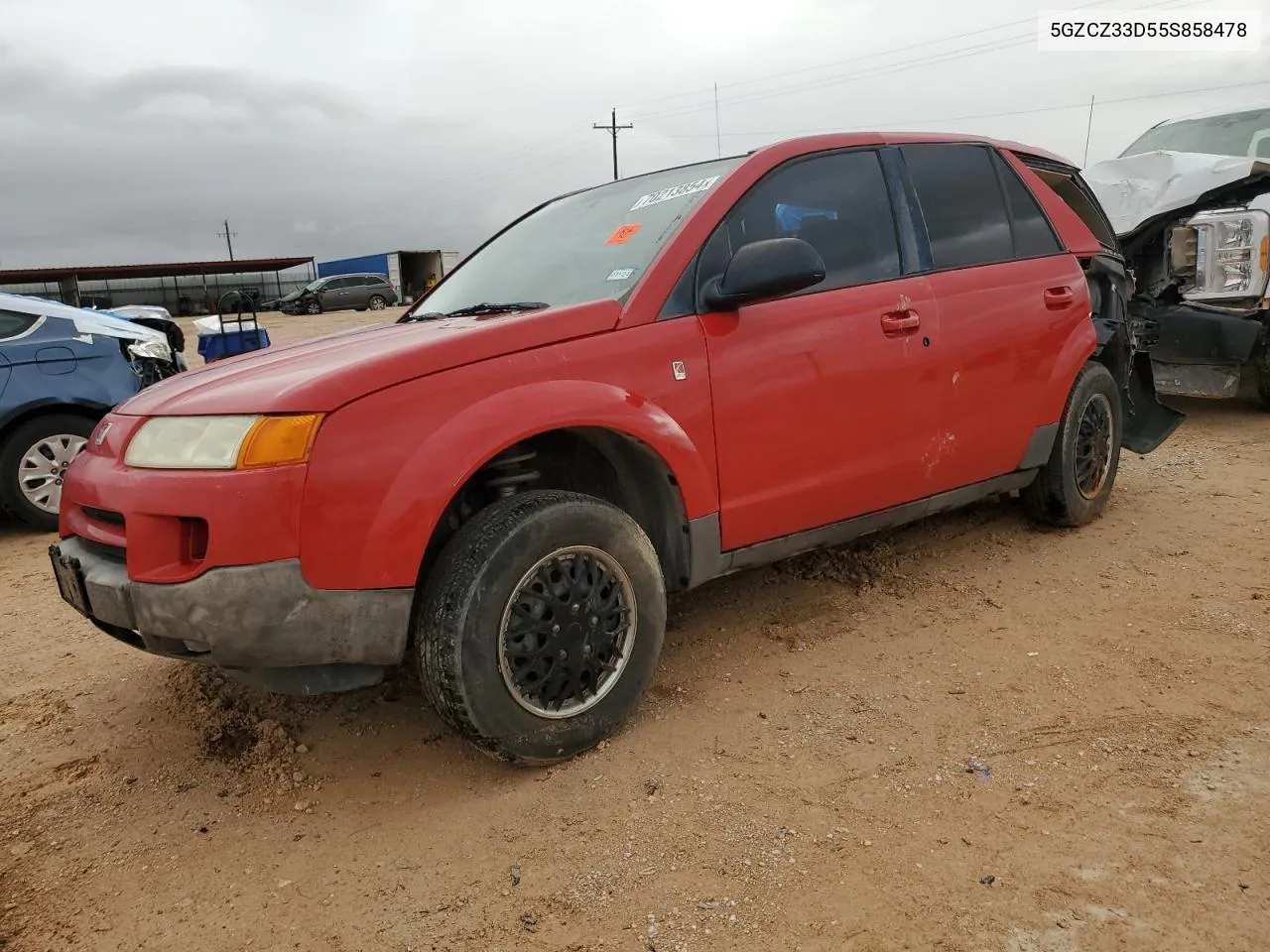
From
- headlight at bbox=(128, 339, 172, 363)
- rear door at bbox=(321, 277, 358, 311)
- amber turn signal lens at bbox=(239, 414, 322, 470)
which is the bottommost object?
amber turn signal lens at bbox=(239, 414, 322, 470)

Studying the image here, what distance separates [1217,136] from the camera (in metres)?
7.33

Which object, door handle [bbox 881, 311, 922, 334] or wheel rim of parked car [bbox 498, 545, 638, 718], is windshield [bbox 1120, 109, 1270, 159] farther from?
wheel rim of parked car [bbox 498, 545, 638, 718]

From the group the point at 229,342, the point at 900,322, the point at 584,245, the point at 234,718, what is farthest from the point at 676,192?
the point at 229,342

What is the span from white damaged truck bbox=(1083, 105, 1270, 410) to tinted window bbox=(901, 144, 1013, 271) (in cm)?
271

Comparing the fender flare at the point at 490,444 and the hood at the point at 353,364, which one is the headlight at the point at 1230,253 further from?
the hood at the point at 353,364

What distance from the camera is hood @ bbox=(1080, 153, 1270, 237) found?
579cm

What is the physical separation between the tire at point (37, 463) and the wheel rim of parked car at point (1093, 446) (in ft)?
18.1

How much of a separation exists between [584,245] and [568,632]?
1419 mm

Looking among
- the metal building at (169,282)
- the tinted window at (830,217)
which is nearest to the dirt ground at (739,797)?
the tinted window at (830,217)

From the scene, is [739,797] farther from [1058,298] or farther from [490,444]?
[1058,298]

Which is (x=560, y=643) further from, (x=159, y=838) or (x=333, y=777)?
(x=159, y=838)

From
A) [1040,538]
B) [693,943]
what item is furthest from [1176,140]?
[693,943]

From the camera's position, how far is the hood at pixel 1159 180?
5.79 metres

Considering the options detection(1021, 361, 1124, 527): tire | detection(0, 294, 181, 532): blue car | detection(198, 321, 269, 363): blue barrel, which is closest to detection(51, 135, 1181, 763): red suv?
detection(1021, 361, 1124, 527): tire
